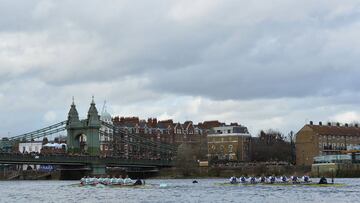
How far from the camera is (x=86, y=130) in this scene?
169500mm

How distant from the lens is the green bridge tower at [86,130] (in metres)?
166

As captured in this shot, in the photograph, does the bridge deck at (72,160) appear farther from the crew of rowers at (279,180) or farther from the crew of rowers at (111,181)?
the crew of rowers at (279,180)

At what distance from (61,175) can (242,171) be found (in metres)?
40.6

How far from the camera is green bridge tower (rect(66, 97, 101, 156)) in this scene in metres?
166

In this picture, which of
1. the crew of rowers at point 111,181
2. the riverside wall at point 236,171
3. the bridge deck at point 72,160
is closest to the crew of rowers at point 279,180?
the crew of rowers at point 111,181

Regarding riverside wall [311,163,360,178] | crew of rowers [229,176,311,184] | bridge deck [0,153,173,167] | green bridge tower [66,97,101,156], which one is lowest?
crew of rowers [229,176,311,184]

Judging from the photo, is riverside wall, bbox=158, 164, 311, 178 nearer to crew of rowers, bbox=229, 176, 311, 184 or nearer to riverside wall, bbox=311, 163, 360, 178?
riverside wall, bbox=311, 163, 360, 178

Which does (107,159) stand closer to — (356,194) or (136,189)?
(136,189)

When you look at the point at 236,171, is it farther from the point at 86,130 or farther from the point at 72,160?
the point at 72,160

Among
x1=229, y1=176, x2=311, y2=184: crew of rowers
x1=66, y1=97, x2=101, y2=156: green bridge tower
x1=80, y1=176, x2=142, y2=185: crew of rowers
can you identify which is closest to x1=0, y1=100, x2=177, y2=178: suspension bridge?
x1=66, y1=97, x2=101, y2=156: green bridge tower

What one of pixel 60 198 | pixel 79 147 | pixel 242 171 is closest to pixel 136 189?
pixel 60 198

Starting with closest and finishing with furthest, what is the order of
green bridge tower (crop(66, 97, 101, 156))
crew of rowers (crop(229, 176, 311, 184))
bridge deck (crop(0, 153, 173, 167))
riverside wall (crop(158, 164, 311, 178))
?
crew of rowers (crop(229, 176, 311, 184)) → bridge deck (crop(0, 153, 173, 167)) → riverside wall (crop(158, 164, 311, 178)) → green bridge tower (crop(66, 97, 101, 156))

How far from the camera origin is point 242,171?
16388cm

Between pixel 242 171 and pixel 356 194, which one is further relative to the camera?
pixel 242 171
